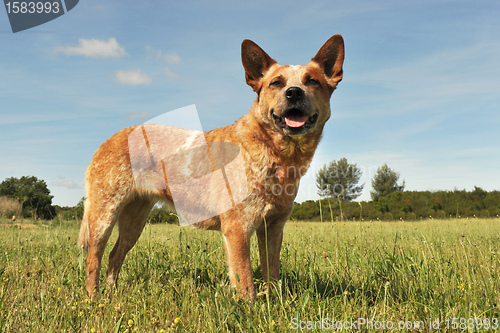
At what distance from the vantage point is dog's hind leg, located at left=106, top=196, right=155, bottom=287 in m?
4.46

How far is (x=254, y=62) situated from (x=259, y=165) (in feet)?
3.86

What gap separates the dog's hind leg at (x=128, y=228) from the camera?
4457 millimetres

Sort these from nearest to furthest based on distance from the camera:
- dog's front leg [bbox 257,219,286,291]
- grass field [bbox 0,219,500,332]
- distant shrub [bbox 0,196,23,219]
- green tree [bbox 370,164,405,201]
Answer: grass field [bbox 0,219,500,332]
dog's front leg [bbox 257,219,286,291]
distant shrub [bbox 0,196,23,219]
green tree [bbox 370,164,405,201]

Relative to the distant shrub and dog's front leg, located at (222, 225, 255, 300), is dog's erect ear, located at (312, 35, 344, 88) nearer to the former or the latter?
dog's front leg, located at (222, 225, 255, 300)

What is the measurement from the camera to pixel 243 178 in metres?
3.47

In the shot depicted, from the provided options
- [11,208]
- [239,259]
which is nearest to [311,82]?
[239,259]

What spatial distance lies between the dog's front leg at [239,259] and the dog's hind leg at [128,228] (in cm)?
167

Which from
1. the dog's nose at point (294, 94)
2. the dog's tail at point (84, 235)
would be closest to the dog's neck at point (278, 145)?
the dog's nose at point (294, 94)

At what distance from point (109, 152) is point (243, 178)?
188 cm

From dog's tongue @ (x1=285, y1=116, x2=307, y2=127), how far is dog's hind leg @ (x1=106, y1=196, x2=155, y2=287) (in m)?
2.17

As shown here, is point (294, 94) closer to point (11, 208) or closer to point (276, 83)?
point (276, 83)

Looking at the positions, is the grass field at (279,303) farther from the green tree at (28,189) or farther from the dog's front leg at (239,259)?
the green tree at (28,189)

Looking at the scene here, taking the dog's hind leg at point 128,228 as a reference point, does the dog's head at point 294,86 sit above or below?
above

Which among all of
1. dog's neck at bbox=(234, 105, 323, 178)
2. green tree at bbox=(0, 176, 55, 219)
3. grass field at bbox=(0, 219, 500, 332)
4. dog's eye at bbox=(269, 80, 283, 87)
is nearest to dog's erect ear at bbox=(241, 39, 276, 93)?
dog's eye at bbox=(269, 80, 283, 87)
